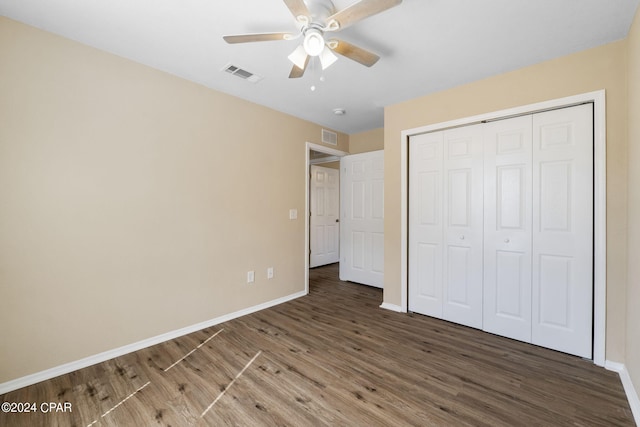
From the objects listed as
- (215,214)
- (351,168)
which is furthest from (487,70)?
(215,214)

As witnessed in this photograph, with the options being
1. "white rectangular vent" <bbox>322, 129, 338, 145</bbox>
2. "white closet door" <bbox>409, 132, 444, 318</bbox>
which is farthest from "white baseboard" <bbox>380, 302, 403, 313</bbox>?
"white rectangular vent" <bbox>322, 129, 338, 145</bbox>

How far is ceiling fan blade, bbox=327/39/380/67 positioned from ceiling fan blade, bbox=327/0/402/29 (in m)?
0.14

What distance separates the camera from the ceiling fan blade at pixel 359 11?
137 centimetres

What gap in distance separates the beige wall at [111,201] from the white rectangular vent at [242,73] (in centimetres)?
45

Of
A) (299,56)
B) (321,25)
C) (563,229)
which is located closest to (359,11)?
(321,25)

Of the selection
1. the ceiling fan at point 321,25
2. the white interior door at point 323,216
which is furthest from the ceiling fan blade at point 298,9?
the white interior door at point 323,216

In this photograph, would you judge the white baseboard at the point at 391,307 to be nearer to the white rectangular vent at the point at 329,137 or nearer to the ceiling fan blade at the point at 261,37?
the white rectangular vent at the point at 329,137

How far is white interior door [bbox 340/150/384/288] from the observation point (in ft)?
13.4

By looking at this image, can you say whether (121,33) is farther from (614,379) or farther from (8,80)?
(614,379)

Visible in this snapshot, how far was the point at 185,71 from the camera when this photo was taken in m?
2.52

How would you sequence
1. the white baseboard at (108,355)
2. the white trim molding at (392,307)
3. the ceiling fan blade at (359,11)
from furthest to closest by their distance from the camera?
the white trim molding at (392,307) < the white baseboard at (108,355) < the ceiling fan blade at (359,11)

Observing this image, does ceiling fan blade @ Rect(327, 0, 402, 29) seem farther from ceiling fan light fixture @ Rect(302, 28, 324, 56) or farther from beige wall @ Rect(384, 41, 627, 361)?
beige wall @ Rect(384, 41, 627, 361)

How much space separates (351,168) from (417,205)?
5.00 ft

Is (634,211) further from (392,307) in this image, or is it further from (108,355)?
(108,355)
